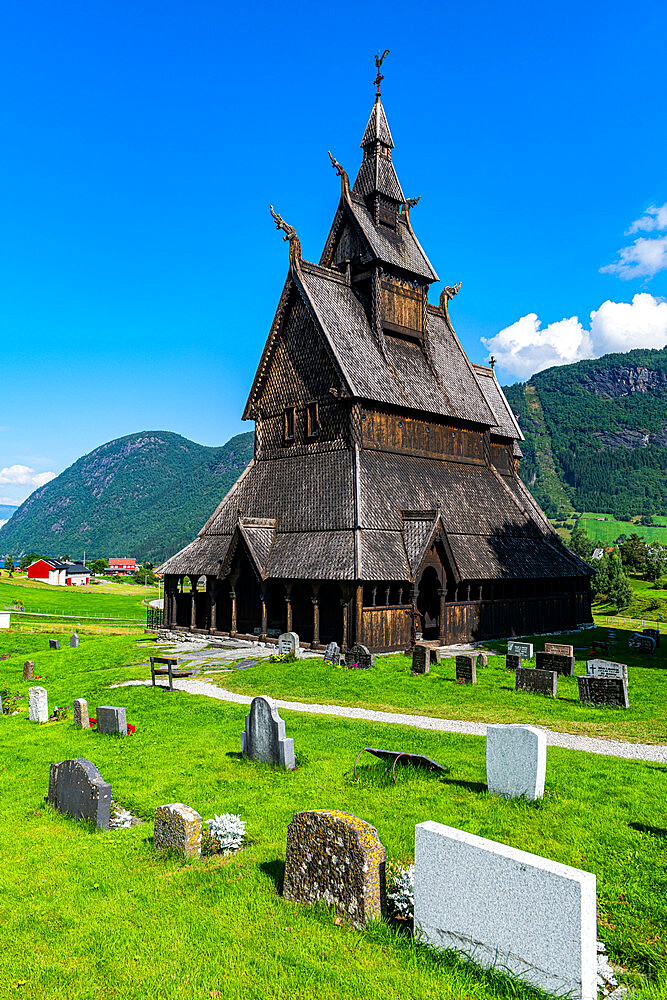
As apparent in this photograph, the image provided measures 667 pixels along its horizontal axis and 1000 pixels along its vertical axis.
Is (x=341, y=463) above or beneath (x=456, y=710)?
above

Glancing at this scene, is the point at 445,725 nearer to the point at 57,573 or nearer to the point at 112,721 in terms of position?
the point at 112,721

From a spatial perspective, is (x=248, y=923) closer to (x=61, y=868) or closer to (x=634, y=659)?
(x=61, y=868)

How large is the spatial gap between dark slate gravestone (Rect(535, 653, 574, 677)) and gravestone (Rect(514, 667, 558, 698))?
8.45 ft

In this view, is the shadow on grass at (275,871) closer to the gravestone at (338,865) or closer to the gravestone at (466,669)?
the gravestone at (338,865)

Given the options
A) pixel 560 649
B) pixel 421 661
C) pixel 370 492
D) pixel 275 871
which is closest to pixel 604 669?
pixel 560 649

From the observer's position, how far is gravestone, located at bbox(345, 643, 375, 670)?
87.4ft

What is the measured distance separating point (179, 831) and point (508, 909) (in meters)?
5.00

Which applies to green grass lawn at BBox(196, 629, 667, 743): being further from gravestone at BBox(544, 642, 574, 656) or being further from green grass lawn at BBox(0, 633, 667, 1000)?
green grass lawn at BBox(0, 633, 667, 1000)

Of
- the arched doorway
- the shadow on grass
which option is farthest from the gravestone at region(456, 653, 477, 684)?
the shadow on grass

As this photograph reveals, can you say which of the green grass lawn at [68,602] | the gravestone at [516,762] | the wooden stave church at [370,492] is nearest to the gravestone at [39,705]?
the wooden stave church at [370,492]

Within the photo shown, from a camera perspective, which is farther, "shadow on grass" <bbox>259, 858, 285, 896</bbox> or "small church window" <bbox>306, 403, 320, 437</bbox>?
"small church window" <bbox>306, 403, 320, 437</bbox>

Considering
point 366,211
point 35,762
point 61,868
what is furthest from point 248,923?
point 366,211

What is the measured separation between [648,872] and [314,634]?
80.7 feet

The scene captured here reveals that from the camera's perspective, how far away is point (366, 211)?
139 ft
